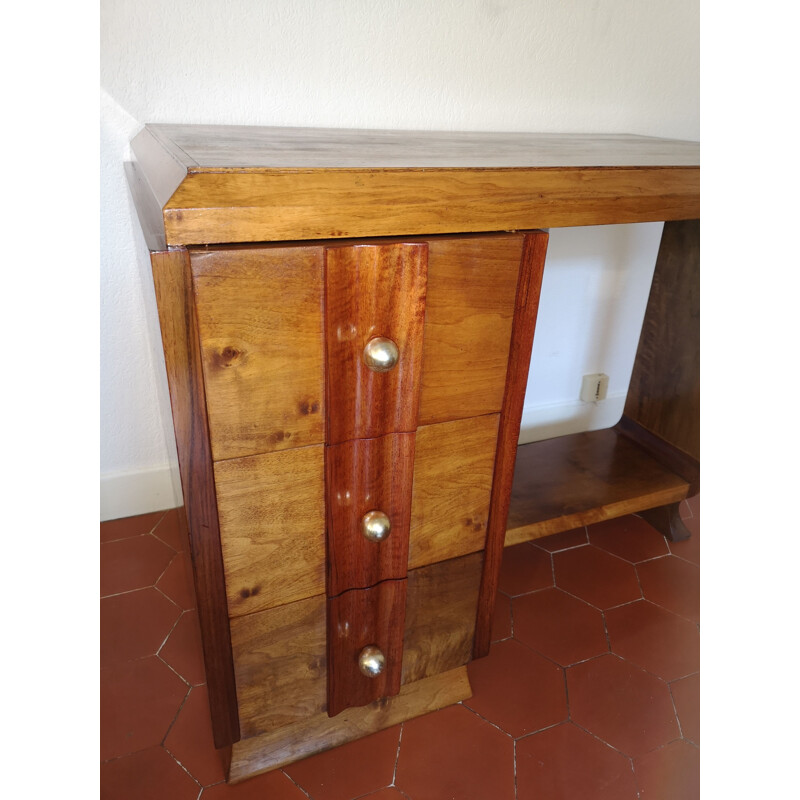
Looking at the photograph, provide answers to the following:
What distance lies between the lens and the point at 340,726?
1.18 meters

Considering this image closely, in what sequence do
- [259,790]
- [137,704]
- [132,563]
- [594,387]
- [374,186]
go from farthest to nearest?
[594,387]
[132,563]
[137,704]
[259,790]
[374,186]

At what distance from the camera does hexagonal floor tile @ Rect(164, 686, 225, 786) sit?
1.13 meters

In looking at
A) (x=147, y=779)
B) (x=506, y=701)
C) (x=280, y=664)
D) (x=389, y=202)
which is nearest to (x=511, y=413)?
(x=389, y=202)

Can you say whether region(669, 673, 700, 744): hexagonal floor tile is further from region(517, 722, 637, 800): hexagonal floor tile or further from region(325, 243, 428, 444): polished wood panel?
region(325, 243, 428, 444): polished wood panel

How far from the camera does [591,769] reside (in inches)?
45.8

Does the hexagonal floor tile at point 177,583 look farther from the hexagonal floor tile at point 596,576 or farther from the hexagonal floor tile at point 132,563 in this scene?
the hexagonal floor tile at point 596,576

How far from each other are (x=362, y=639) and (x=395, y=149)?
79 centimetres

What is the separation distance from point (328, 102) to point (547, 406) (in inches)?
42.7

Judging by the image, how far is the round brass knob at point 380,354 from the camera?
2.68 feet

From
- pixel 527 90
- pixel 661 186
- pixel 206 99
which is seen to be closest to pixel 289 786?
pixel 661 186

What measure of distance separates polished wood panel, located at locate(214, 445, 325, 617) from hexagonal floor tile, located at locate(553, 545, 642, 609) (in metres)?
0.86

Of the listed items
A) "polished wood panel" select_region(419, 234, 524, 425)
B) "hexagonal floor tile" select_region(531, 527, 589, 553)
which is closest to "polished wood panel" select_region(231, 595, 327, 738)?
"polished wood panel" select_region(419, 234, 524, 425)

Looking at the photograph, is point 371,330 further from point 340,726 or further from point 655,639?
point 655,639
